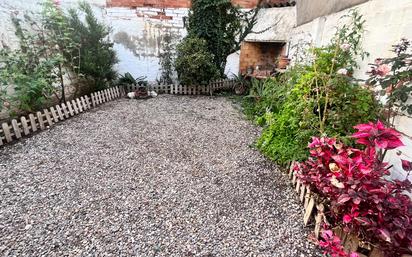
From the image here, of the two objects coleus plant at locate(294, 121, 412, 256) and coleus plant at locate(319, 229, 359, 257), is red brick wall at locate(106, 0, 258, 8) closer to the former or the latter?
coleus plant at locate(294, 121, 412, 256)

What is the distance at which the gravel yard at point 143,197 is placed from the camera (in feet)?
6.32

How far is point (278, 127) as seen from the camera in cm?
315

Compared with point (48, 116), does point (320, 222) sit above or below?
below

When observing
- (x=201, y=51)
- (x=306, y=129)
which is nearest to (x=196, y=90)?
(x=201, y=51)

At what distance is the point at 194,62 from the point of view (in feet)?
19.9

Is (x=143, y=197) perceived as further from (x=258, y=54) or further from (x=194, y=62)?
(x=258, y=54)

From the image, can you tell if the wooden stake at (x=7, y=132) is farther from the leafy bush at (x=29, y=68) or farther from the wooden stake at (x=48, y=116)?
the wooden stake at (x=48, y=116)

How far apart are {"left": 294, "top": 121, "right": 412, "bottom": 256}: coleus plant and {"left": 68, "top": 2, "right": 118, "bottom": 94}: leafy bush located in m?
5.56

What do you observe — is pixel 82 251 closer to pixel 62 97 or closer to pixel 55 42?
pixel 62 97

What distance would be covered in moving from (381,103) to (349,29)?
1.58 m

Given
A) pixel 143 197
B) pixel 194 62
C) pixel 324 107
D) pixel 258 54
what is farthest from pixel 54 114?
pixel 258 54

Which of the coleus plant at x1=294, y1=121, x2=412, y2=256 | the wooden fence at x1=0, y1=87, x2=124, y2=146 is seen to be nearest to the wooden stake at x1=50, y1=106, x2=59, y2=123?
the wooden fence at x1=0, y1=87, x2=124, y2=146

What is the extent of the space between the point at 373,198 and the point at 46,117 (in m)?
4.90

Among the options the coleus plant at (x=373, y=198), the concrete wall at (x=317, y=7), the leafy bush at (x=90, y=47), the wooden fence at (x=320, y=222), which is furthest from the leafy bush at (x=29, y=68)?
the concrete wall at (x=317, y=7)
